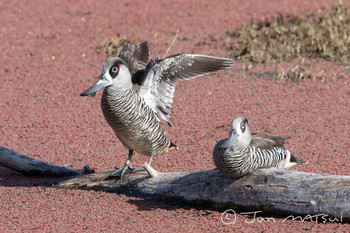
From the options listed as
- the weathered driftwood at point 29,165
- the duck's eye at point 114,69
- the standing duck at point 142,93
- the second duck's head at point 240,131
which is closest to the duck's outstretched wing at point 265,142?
the second duck's head at point 240,131

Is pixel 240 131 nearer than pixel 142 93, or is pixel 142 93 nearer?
pixel 240 131

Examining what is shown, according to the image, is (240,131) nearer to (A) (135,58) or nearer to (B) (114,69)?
(B) (114,69)

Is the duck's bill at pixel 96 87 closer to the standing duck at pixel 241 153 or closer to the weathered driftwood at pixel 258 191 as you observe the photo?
the weathered driftwood at pixel 258 191

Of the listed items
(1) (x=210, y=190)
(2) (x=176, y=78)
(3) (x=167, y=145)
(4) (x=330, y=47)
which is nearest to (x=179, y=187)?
(1) (x=210, y=190)

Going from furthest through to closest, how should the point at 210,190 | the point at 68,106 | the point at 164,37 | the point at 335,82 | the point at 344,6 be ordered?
the point at 344,6 < the point at 164,37 < the point at 335,82 < the point at 68,106 < the point at 210,190

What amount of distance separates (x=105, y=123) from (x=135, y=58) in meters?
1.69

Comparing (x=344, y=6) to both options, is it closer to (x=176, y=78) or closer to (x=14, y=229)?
A: (x=176, y=78)

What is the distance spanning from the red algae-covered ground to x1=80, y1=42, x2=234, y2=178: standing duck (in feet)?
2.05

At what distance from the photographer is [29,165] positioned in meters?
6.21

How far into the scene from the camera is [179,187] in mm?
5309

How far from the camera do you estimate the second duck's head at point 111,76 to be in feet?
17.7

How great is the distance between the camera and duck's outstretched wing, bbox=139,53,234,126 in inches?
234

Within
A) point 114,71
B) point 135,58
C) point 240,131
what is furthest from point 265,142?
point 135,58

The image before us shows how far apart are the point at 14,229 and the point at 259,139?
251cm
